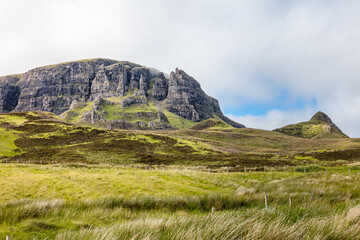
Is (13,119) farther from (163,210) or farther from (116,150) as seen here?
(163,210)

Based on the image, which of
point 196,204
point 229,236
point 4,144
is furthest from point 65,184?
point 4,144

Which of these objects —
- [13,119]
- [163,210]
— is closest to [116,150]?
[163,210]

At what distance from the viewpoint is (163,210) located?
11.1 metres

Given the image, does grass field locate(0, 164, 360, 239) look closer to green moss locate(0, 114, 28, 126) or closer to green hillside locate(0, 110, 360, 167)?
green hillside locate(0, 110, 360, 167)

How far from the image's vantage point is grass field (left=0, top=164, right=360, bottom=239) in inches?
132

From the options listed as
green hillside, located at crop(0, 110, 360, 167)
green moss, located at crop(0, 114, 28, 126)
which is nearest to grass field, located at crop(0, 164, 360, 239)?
green hillside, located at crop(0, 110, 360, 167)

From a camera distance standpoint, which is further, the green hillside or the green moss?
the green moss

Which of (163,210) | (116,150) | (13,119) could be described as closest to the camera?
(163,210)

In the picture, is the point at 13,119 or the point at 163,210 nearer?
the point at 163,210

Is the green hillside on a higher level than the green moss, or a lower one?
lower

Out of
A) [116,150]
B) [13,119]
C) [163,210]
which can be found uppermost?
[13,119]

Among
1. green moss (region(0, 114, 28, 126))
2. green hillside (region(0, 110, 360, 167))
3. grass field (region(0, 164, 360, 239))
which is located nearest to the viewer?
grass field (region(0, 164, 360, 239))

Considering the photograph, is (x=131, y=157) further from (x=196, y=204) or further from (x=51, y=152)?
(x=196, y=204)

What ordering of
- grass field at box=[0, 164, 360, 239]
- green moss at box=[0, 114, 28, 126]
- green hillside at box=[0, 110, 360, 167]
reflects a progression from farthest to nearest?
green moss at box=[0, 114, 28, 126] < green hillside at box=[0, 110, 360, 167] < grass field at box=[0, 164, 360, 239]
